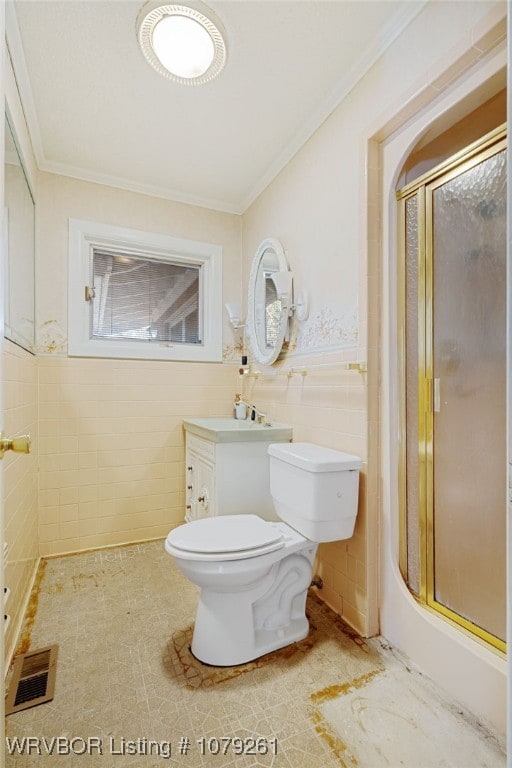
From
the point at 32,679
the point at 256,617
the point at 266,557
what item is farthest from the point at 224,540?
the point at 32,679

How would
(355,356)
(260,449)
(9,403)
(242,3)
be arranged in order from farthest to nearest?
1. (260,449)
2. (355,356)
3. (9,403)
4. (242,3)

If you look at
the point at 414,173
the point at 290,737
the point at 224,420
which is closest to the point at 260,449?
the point at 224,420

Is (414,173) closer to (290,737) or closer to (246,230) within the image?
(246,230)

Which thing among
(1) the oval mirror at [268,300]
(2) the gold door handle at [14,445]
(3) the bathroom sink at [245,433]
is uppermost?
(1) the oval mirror at [268,300]

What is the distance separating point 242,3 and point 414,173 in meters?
0.89

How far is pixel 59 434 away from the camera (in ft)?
7.63

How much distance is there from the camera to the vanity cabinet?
2.00 meters

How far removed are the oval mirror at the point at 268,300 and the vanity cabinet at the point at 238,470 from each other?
1.72ft

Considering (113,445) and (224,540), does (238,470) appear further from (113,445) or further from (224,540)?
(113,445)

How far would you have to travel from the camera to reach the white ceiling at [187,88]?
1.41 metres

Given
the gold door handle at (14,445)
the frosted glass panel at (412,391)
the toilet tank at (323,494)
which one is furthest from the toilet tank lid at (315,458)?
the gold door handle at (14,445)

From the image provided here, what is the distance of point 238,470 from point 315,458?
2.00 ft

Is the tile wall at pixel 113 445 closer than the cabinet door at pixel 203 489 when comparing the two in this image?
No

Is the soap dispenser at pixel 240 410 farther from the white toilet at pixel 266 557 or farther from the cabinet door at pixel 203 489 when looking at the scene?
the white toilet at pixel 266 557
